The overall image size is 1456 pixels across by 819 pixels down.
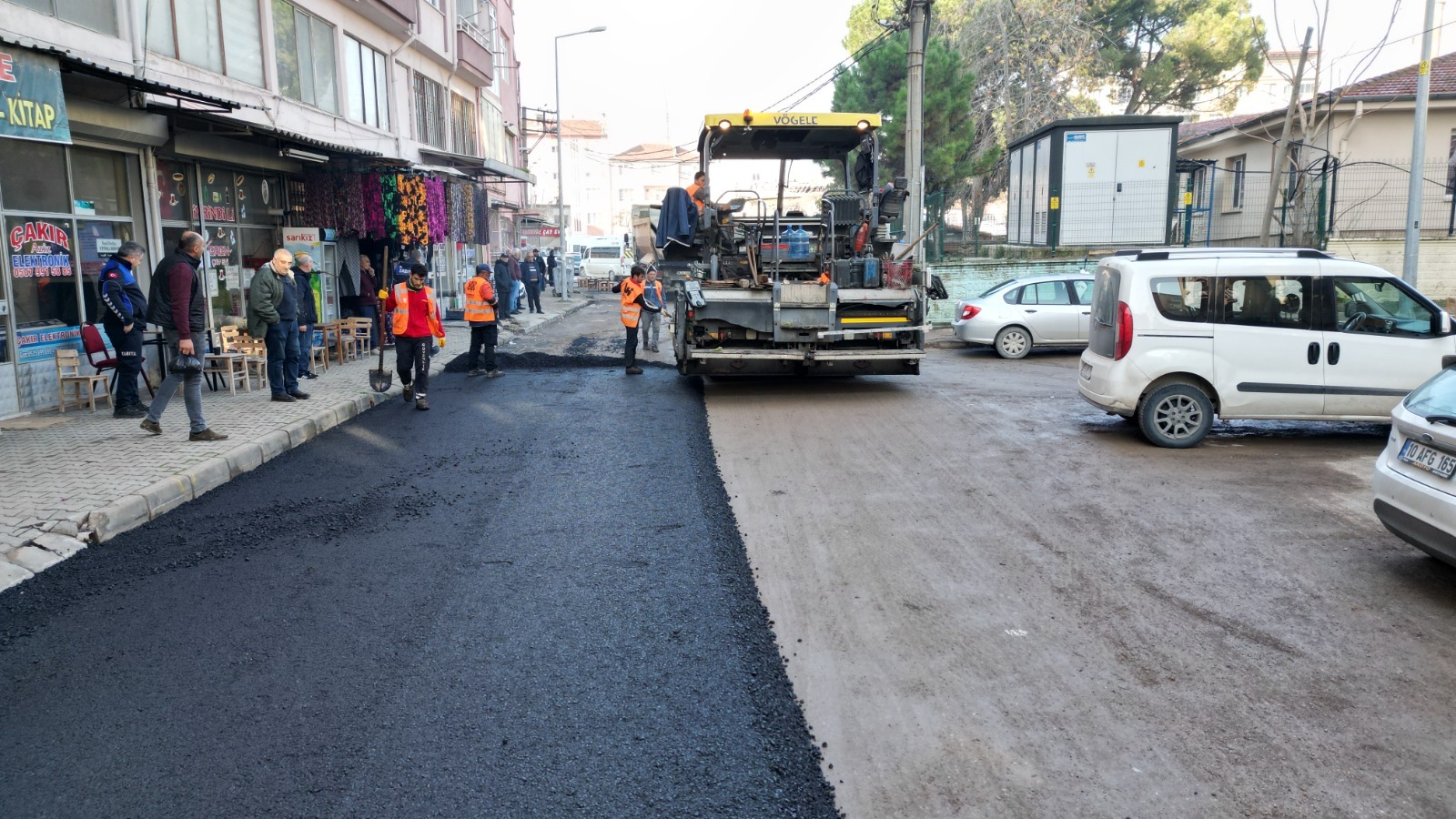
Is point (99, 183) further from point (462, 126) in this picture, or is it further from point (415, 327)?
point (462, 126)

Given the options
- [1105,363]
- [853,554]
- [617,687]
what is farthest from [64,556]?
[1105,363]

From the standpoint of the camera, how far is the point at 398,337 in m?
11.8

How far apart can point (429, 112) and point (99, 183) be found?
523 inches

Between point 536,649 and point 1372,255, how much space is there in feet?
65.3

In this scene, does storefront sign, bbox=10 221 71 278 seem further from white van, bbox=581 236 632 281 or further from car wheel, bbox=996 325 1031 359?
white van, bbox=581 236 632 281

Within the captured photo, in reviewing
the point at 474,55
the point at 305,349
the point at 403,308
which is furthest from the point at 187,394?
the point at 474,55

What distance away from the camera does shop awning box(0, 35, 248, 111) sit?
8.18m

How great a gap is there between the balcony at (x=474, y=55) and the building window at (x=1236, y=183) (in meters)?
19.1

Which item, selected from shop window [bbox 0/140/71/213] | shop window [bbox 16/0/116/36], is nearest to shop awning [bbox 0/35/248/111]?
shop window [bbox 16/0/116/36]

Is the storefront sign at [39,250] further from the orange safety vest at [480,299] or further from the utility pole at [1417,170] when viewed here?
the utility pole at [1417,170]

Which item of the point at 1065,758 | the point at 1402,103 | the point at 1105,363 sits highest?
the point at 1402,103

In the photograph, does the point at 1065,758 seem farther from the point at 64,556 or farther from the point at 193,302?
the point at 193,302

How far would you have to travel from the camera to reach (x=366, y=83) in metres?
19.6

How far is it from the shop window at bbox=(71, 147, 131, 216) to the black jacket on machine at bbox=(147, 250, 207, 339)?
9.04ft
